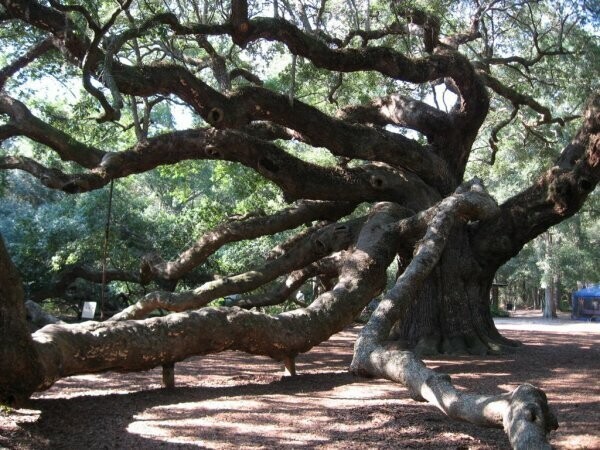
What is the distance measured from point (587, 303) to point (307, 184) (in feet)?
93.8

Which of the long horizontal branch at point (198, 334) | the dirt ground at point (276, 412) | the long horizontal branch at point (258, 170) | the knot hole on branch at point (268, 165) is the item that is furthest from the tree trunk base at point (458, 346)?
the knot hole on branch at point (268, 165)

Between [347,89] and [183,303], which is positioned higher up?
[347,89]

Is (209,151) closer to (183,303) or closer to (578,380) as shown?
(183,303)

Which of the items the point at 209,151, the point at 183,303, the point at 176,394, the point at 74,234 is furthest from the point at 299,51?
the point at 74,234

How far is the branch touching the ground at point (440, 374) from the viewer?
308 centimetres

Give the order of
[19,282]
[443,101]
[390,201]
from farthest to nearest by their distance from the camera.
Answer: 1. [443,101]
2. [390,201]
3. [19,282]

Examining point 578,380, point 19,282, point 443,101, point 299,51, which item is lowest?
point 578,380

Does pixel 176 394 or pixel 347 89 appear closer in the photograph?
pixel 176 394

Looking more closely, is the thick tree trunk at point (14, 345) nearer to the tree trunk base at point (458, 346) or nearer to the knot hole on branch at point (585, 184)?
the tree trunk base at point (458, 346)

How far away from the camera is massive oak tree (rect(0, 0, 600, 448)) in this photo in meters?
6.47

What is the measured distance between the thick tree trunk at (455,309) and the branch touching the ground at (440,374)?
271 cm

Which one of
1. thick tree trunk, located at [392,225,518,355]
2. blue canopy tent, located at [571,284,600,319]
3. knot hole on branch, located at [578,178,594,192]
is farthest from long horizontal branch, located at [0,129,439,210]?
blue canopy tent, located at [571,284,600,319]

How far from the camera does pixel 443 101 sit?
15.3 metres

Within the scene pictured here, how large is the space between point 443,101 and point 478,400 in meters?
12.7
